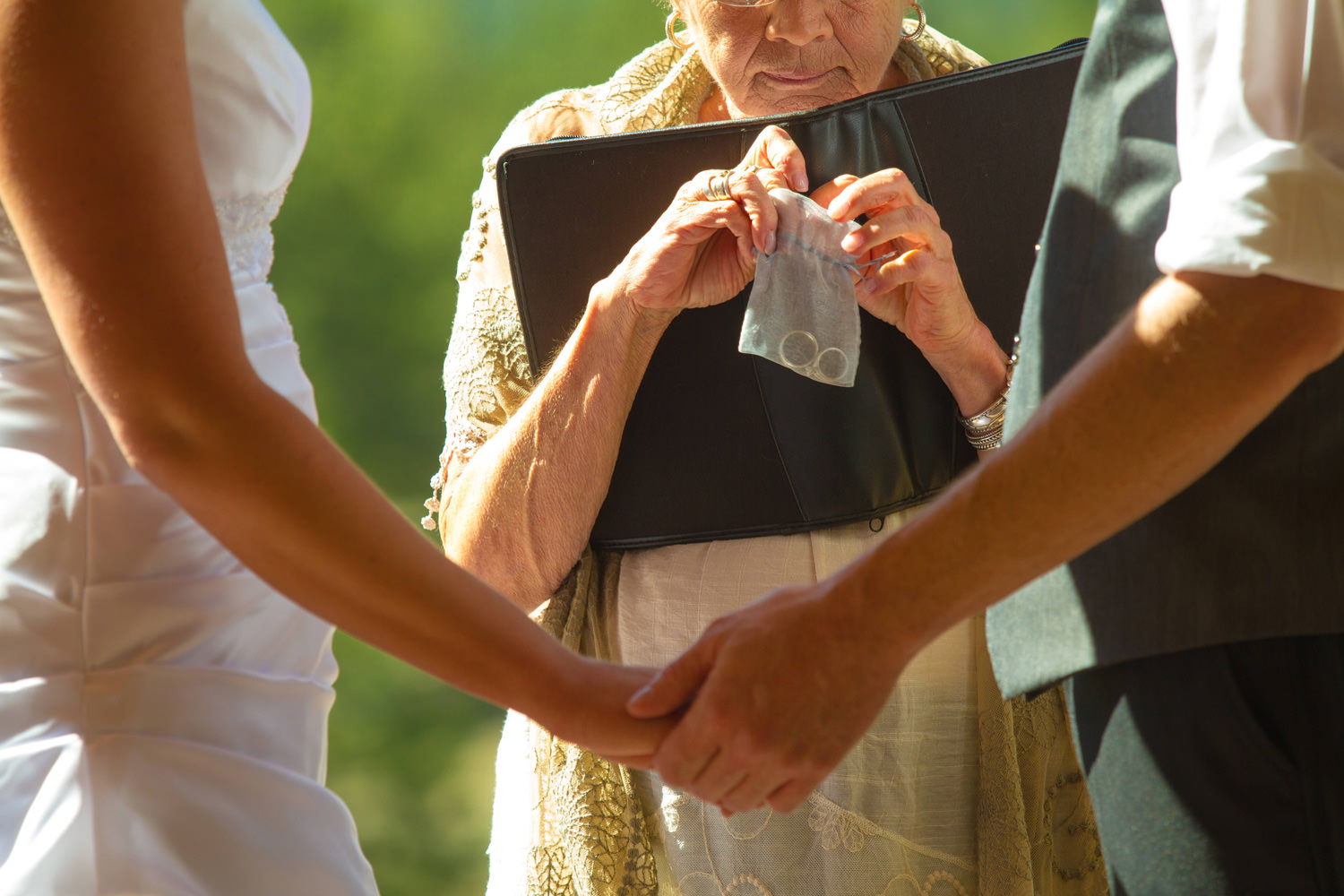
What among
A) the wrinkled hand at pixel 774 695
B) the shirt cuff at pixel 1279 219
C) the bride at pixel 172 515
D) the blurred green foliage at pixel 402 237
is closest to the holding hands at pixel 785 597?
the wrinkled hand at pixel 774 695

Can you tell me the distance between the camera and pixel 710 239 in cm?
133

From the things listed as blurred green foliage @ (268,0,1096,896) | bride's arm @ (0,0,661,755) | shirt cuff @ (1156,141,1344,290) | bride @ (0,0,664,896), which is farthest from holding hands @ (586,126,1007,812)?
blurred green foliage @ (268,0,1096,896)

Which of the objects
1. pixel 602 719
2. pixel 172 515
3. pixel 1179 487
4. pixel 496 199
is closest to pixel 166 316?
pixel 172 515

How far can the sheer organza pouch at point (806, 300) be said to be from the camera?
1226 millimetres

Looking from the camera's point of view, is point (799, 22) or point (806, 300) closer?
point (806, 300)

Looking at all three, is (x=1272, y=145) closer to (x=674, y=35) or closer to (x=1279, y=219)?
(x=1279, y=219)

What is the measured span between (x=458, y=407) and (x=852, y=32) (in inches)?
25.2

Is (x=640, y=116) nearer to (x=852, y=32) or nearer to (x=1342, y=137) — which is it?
(x=852, y=32)

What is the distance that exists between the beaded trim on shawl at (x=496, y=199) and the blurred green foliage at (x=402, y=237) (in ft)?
7.46

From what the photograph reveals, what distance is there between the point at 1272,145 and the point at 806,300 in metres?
0.58

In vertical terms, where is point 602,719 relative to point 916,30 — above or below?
A: below

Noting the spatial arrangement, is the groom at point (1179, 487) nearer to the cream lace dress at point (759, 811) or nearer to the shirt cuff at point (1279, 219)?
the shirt cuff at point (1279, 219)

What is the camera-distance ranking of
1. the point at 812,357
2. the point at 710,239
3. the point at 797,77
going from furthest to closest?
the point at 797,77, the point at 710,239, the point at 812,357

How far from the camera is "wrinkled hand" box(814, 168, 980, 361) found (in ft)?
4.07
